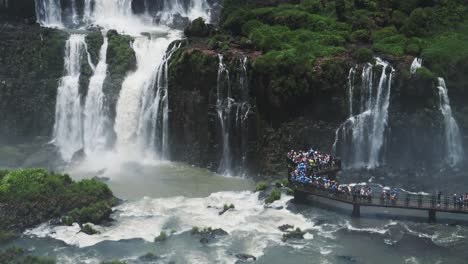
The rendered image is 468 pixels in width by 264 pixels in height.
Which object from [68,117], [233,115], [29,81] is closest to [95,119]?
[68,117]

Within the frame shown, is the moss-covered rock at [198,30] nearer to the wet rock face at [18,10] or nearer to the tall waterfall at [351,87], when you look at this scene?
the wet rock face at [18,10]

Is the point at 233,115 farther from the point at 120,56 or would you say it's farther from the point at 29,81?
the point at 29,81

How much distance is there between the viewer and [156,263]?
45.4 metres

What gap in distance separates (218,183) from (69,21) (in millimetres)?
34801

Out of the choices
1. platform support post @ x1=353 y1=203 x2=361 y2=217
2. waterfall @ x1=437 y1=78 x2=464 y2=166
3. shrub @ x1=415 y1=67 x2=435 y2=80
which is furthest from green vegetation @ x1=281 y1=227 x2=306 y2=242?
shrub @ x1=415 y1=67 x2=435 y2=80

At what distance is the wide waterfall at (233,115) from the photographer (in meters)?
63.7

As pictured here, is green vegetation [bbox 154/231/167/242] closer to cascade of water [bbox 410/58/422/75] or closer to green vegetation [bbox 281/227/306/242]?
green vegetation [bbox 281/227/306/242]

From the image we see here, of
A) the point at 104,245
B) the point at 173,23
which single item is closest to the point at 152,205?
the point at 104,245

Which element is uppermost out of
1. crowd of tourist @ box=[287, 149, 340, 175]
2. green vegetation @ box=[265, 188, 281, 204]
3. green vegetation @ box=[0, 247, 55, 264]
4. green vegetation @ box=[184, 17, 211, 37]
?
green vegetation @ box=[184, 17, 211, 37]

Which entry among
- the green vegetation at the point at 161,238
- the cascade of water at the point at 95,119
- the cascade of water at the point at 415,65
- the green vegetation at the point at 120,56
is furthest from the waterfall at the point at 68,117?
the cascade of water at the point at 415,65

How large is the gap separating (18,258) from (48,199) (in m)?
8.23

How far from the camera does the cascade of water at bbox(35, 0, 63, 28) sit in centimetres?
8388

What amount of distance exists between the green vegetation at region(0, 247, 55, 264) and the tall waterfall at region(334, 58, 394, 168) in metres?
27.8

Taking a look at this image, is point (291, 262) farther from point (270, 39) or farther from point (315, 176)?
point (270, 39)
